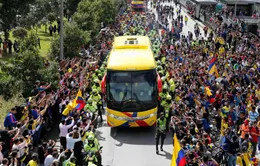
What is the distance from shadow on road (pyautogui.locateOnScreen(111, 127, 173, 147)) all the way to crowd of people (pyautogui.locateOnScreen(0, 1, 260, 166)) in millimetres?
884

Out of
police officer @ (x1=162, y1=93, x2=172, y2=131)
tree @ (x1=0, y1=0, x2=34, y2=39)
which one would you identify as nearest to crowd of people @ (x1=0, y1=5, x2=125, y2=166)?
police officer @ (x1=162, y1=93, x2=172, y2=131)

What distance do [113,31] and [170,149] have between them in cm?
2454

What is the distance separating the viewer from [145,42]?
22391 millimetres

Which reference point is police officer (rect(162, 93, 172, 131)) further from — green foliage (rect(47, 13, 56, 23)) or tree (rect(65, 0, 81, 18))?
tree (rect(65, 0, 81, 18))

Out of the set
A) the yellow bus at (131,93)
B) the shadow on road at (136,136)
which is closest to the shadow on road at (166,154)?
the shadow on road at (136,136)

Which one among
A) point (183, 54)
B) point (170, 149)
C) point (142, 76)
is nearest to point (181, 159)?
point (170, 149)

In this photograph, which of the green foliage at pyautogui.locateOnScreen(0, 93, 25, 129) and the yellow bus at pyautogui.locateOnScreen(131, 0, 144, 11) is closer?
the green foliage at pyautogui.locateOnScreen(0, 93, 25, 129)

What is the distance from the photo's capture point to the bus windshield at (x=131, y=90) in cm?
1712

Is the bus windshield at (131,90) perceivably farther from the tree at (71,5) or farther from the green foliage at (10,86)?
the tree at (71,5)

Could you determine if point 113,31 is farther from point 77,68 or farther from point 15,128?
point 15,128

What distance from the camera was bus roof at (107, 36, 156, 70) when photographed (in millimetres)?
17656

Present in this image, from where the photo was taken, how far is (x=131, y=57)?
60.2ft

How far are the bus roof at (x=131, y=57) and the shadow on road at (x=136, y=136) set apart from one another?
8.72ft

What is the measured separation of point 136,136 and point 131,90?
1.90 metres
